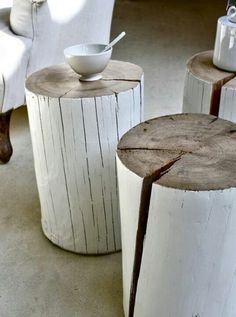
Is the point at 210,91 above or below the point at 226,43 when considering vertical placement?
below

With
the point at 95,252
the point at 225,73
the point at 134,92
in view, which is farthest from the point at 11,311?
the point at 225,73

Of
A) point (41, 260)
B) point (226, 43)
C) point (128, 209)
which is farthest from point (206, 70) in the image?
point (41, 260)

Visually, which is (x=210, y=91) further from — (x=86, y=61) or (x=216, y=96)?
(x=86, y=61)

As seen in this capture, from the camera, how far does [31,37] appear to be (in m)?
1.82

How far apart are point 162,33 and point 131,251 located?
8.63ft

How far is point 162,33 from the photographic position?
338 cm

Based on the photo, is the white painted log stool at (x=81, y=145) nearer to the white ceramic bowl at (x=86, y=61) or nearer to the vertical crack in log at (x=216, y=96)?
the white ceramic bowl at (x=86, y=61)

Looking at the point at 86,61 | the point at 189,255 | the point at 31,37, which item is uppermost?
the point at 86,61

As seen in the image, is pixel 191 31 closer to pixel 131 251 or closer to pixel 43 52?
pixel 43 52

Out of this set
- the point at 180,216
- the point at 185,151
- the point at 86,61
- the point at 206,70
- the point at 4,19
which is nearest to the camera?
the point at 180,216

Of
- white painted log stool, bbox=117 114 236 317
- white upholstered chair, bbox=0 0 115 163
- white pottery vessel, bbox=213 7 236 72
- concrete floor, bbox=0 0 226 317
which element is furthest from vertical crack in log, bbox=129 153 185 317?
white upholstered chair, bbox=0 0 115 163

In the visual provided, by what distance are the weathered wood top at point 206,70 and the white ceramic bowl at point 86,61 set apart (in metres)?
0.27

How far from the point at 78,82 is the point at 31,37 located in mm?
613

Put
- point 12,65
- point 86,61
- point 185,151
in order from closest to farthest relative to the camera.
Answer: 1. point 185,151
2. point 86,61
3. point 12,65
